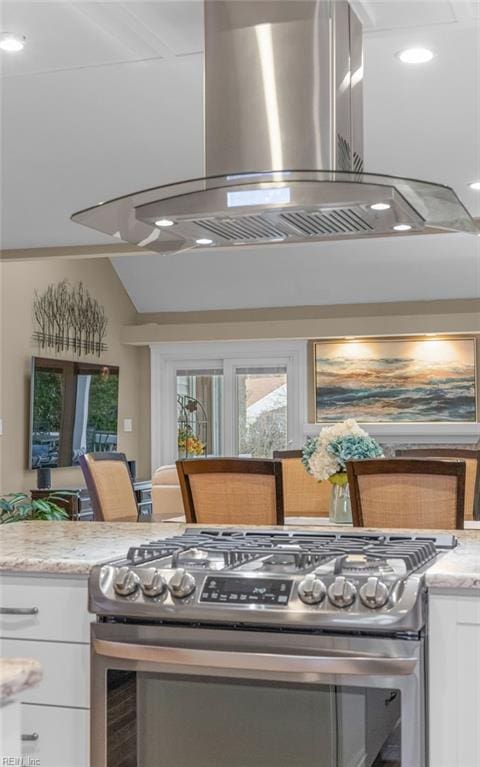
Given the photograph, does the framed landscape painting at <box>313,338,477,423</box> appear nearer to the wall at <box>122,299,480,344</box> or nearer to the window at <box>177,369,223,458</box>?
the wall at <box>122,299,480,344</box>

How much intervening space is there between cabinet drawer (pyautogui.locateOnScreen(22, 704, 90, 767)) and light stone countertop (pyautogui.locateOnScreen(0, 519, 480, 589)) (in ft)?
1.22

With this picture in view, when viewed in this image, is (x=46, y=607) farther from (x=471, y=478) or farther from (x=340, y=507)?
(x=471, y=478)

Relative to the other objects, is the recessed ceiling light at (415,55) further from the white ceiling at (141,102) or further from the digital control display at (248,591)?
the digital control display at (248,591)

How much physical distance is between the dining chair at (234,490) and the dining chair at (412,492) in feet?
1.33

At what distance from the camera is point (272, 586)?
221 centimetres

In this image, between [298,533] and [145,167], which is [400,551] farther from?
[145,167]

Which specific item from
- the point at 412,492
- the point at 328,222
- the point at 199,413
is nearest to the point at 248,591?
the point at 328,222

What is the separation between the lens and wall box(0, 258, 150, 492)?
781 cm

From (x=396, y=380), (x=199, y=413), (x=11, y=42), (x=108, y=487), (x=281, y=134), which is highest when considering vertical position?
(x=11, y=42)

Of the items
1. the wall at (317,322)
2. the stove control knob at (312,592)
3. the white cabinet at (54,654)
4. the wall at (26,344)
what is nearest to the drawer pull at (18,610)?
the white cabinet at (54,654)

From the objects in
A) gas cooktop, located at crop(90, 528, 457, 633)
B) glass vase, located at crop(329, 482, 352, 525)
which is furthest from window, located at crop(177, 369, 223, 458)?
gas cooktop, located at crop(90, 528, 457, 633)

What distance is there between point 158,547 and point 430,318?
22.1 feet

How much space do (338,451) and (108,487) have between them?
1.23 meters

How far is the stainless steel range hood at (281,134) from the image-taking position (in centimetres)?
236
